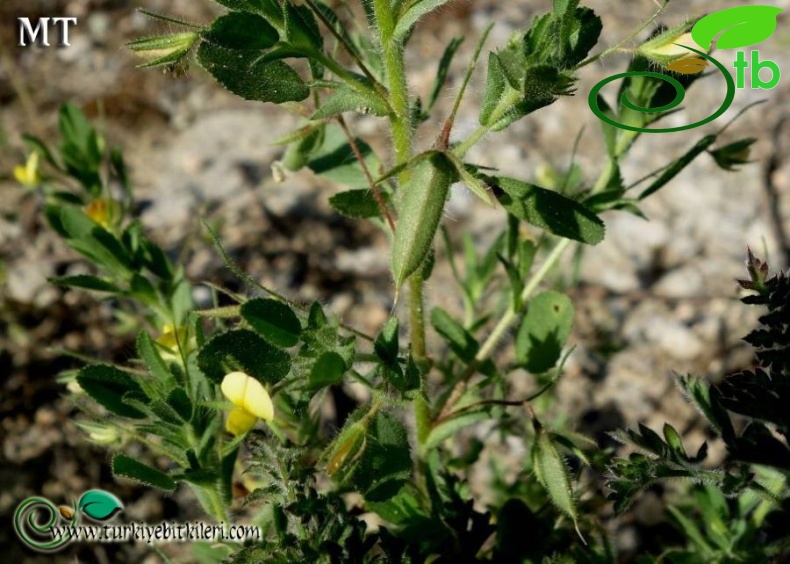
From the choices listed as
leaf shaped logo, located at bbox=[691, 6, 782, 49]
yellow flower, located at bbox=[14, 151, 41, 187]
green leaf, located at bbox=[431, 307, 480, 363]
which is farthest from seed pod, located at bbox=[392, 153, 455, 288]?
yellow flower, located at bbox=[14, 151, 41, 187]

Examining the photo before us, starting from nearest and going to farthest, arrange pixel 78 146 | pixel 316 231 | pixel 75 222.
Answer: pixel 75 222 → pixel 78 146 → pixel 316 231

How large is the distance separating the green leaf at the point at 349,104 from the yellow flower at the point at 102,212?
0.83 meters

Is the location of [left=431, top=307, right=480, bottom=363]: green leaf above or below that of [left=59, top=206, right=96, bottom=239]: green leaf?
below

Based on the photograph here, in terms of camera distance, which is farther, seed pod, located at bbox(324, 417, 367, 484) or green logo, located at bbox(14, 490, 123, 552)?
green logo, located at bbox(14, 490, 123, 552)

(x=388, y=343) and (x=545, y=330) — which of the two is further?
(x=545, y=330)

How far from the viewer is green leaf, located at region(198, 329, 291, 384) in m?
1.25

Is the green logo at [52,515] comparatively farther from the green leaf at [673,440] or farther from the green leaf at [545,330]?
the green leaf at [673,440]

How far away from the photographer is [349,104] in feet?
4.06

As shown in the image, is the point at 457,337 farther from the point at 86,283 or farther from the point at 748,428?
the point at 86,283

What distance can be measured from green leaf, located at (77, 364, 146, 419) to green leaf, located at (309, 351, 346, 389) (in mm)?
394

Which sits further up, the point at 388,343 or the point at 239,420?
the point at 388,343

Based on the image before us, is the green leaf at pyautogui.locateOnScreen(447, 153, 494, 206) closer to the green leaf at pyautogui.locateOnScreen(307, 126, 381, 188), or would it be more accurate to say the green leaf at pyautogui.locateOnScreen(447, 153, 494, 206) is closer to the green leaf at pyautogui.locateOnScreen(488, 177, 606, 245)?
the green leaf at pyautogui.locateOnScreen(488, 177, 606, 245)

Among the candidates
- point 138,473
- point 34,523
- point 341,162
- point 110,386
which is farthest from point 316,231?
point 138,473

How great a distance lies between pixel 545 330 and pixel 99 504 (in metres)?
1.13
